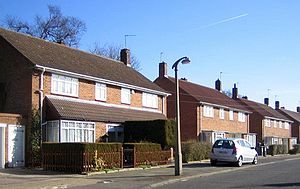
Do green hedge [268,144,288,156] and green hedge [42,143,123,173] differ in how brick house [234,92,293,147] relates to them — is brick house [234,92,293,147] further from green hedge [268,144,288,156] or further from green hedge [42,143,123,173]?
green hedge [42,143,123,173]

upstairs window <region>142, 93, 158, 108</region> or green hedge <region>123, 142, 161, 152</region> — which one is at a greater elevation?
upstairs window <region>142, 93, 158, 108</region>

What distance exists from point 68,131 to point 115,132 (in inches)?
192

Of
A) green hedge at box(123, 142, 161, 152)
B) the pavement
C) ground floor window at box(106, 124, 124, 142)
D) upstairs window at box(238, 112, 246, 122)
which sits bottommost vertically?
the pavement

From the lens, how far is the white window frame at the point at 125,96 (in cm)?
3350

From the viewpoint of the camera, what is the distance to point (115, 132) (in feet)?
101

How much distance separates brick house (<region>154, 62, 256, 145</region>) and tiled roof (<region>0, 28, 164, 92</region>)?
10.1m

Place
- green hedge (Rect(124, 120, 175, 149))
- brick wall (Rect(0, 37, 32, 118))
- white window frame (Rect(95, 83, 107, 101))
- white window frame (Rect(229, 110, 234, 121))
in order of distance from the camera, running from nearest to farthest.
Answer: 1. brick wall (Rect(0, 37, 32, 118))
2. green hedge (Rect(124, 120, 175, 149))
3. white window frame (Rect(95, 83, 107, 101))
4. white window frame (Rect(229, 110, 234, 121))

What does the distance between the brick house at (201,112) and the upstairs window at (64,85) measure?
801 inches

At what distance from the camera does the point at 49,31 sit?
5422cm

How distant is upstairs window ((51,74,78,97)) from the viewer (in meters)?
27.2

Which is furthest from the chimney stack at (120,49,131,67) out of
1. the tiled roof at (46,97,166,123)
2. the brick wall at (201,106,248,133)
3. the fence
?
the fence

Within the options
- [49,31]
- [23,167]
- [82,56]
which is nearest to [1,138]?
[23,167]

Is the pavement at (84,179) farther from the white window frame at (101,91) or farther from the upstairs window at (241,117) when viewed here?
the upstairs window at (241,117)

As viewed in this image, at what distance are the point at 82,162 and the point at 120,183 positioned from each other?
13.8ft
